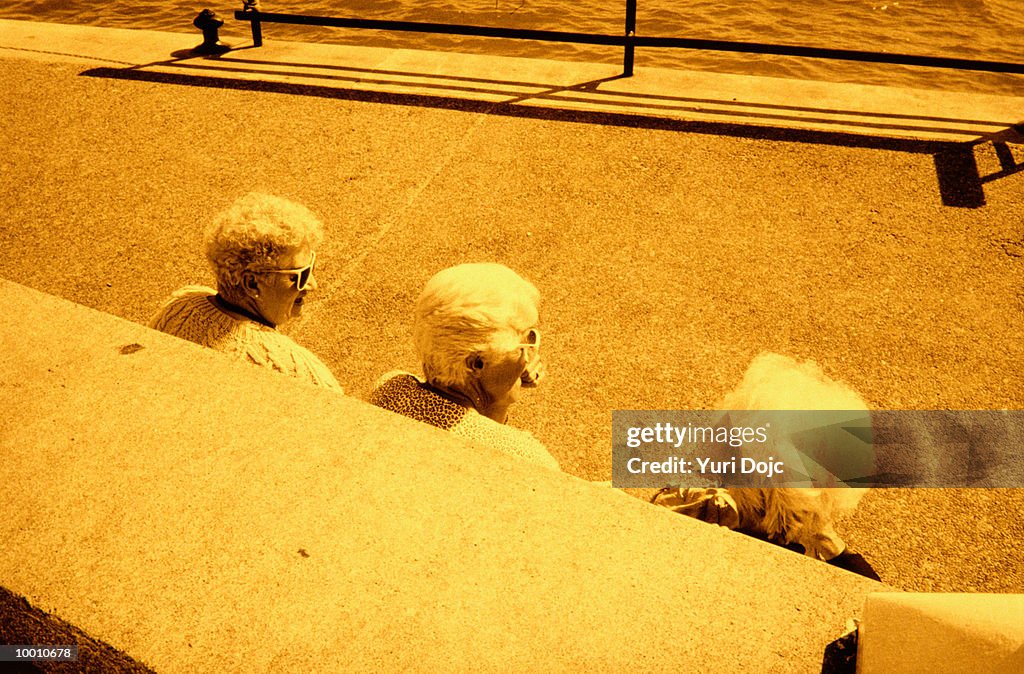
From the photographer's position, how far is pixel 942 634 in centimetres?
138

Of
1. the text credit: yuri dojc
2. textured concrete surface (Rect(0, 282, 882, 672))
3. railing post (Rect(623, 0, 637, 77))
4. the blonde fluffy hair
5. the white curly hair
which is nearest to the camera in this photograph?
textured concrete surface (Rect(0, 282, 882, 672))

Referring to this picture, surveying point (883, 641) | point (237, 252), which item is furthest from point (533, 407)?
point (883, 641)

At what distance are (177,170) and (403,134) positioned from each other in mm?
1619

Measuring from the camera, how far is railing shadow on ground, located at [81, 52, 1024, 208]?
563 centimetres

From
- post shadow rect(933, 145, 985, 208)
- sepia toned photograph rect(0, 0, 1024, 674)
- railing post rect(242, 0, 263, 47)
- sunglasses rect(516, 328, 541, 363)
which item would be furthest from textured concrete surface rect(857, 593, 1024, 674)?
railing post rect(242, 0, 263, 47)

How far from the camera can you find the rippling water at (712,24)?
9.73 meters

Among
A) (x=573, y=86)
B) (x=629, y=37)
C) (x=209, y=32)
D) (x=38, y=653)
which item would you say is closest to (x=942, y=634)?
(x=38, y=653)

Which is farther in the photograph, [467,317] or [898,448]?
[898,448]

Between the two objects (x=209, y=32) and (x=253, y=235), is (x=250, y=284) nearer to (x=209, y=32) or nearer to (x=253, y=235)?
(x=253, y=235)

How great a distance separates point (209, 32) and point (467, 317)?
6.52 m

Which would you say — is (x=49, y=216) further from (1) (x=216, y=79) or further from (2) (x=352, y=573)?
(2) (x=352, y=573)

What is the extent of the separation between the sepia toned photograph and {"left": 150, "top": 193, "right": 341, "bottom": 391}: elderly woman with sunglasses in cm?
1

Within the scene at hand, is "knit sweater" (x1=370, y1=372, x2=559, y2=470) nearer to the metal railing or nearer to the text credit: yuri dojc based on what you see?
the text credit: yuri dojc

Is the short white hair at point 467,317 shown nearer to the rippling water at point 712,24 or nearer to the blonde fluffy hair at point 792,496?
the blonde fluffy hair at point 792,496
